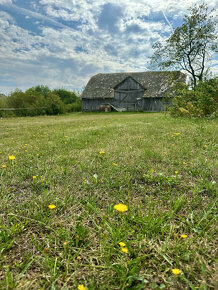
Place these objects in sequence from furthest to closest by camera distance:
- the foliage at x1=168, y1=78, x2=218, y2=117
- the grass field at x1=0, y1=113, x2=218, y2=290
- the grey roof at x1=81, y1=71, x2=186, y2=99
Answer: the grey roof at x1=81, y1=71, x2=186, y2=99
the foliage at x1=168, y1=78, x2=218, y2=117
the grass field at x1=0, y1=113, x2=218, y2=290

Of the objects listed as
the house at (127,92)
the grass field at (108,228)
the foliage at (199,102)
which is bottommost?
the grass field at (108,228)

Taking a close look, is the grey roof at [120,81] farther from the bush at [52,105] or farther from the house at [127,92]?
the bush at [52,105]

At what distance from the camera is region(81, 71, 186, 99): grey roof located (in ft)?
92.7

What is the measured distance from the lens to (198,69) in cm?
1758

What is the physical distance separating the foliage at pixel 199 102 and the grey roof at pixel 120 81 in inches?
786

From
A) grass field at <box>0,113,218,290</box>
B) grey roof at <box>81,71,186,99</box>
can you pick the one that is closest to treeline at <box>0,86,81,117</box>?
grey roof at <box>81,71,186,99</box>

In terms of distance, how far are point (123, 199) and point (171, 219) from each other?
446 mm

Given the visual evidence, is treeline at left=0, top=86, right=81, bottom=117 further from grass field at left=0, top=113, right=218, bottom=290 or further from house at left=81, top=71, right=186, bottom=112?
grass field at left=0, top=113, right=218, bottom=290

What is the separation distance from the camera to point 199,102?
295 inches

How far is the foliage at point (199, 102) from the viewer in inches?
293

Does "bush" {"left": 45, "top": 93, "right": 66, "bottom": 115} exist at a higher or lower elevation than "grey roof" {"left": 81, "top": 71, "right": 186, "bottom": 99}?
lower

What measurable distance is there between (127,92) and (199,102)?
23.7 m

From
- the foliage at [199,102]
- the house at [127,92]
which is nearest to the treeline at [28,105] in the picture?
the house at [127,92]

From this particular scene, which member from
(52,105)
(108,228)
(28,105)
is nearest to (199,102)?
(108,228)
